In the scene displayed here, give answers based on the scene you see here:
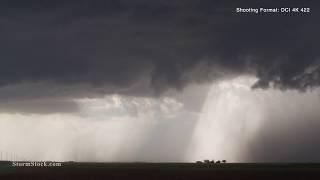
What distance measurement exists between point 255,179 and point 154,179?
19.5m

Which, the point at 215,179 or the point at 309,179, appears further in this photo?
the point at 215,179

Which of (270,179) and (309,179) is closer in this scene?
(309,179)

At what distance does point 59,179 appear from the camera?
327 feet

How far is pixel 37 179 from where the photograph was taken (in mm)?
99750

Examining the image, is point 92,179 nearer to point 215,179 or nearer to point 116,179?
point 116,179

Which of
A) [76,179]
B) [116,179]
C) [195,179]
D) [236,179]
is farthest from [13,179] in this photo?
[236,179]

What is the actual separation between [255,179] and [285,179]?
5586 mm

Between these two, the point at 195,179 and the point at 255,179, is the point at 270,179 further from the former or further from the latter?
the point at 195,179

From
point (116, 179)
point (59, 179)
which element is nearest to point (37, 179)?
point (59, 179)

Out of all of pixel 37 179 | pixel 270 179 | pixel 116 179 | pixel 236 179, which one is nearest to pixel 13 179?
pixel 37 179

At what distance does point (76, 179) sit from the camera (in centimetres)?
10012

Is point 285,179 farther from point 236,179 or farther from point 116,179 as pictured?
point 116,179

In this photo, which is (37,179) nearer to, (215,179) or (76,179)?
(76,179)

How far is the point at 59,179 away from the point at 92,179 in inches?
236
